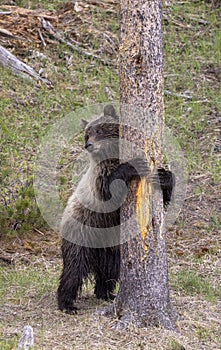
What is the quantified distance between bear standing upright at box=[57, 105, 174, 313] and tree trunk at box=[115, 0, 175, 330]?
24.2 inches

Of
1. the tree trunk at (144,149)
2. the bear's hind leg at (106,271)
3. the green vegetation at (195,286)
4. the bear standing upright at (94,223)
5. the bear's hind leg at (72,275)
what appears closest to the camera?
the tree trunk at (144,149)

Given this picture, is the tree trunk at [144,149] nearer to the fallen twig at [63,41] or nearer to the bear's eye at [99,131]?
the bear's eye at [99,131]

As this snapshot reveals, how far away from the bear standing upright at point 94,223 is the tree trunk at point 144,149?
616 millimetres

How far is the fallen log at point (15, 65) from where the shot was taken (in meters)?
11.3

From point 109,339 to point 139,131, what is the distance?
5.08 feet

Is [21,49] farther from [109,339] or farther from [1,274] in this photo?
[109,339]

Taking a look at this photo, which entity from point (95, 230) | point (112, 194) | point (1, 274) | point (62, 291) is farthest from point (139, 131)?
point (1, 274)

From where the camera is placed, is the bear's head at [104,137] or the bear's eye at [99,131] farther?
the bear's eye at [99,131]

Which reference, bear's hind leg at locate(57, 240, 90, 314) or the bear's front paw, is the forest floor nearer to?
bear's hind leg at locate(57, 240, 90, 314)

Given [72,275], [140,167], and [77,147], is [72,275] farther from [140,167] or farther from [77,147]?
[77,147]

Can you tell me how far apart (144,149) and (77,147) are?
5115mm

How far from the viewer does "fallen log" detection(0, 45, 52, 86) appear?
37.2ft

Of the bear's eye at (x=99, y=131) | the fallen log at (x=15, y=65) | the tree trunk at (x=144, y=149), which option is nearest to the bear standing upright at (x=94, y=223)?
the bear's eye at (x=99, y=131)

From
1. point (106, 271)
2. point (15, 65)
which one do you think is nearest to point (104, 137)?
point (106, 271)
